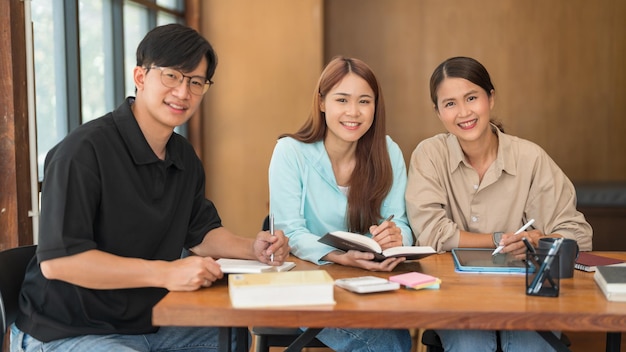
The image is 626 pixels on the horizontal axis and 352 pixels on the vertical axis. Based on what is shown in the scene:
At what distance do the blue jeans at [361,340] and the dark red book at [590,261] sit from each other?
58 centimetres

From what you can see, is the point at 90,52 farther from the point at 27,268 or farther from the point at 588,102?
the point at 588,102

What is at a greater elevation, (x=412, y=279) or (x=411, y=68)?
(x=411, y=68)

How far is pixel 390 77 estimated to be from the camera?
5531 mm

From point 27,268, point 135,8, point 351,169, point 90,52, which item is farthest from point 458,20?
point 27,268

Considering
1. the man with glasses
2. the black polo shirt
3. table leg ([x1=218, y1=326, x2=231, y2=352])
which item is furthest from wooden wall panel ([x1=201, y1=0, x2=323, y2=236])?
table leg ([x1=218, y1=326, x2=231, y2=352])

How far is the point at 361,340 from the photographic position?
2.01 meters

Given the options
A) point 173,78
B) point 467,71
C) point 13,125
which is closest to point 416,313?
point 173,78

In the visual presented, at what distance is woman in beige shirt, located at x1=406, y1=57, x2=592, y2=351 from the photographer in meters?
2.53

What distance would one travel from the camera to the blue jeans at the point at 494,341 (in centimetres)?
199

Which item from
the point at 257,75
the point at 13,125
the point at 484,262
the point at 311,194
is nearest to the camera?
the point at 484,262

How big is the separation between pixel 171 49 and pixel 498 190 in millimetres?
1331

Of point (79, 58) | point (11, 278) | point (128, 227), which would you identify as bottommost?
point (11, 278)

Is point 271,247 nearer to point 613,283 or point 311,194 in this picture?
point 311,194

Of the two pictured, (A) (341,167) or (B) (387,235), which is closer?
(B) (387,235)
